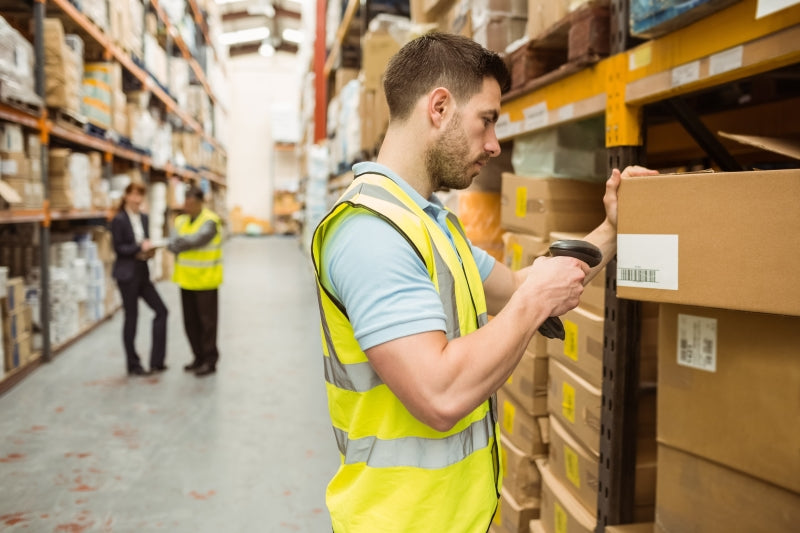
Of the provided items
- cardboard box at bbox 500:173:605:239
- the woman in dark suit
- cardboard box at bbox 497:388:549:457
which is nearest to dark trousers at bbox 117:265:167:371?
the woman in dark suit

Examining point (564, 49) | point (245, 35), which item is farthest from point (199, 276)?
point (245, 35)

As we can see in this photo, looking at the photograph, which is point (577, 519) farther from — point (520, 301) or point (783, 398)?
point (520, 301)

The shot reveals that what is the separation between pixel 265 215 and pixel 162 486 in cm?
1880

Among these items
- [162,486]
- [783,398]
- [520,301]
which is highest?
[520,301]

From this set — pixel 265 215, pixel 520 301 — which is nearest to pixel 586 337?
pixel 520 301

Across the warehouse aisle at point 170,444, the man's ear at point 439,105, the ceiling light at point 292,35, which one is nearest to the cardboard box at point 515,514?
the warehouse aisle at point 170,444

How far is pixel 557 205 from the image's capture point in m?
2.11

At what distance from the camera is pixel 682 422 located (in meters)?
1.38

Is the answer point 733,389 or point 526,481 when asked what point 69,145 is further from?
point 733,389

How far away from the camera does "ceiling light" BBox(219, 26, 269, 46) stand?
69.5ft

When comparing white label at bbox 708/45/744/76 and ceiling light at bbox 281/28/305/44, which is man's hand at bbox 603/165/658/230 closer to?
white label at bbox 708/45/744/76

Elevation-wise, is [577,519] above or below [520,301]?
below

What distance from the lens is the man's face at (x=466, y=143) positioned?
1189 mm

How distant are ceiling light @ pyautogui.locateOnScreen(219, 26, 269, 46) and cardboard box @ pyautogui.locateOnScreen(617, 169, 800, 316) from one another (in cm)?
2207
